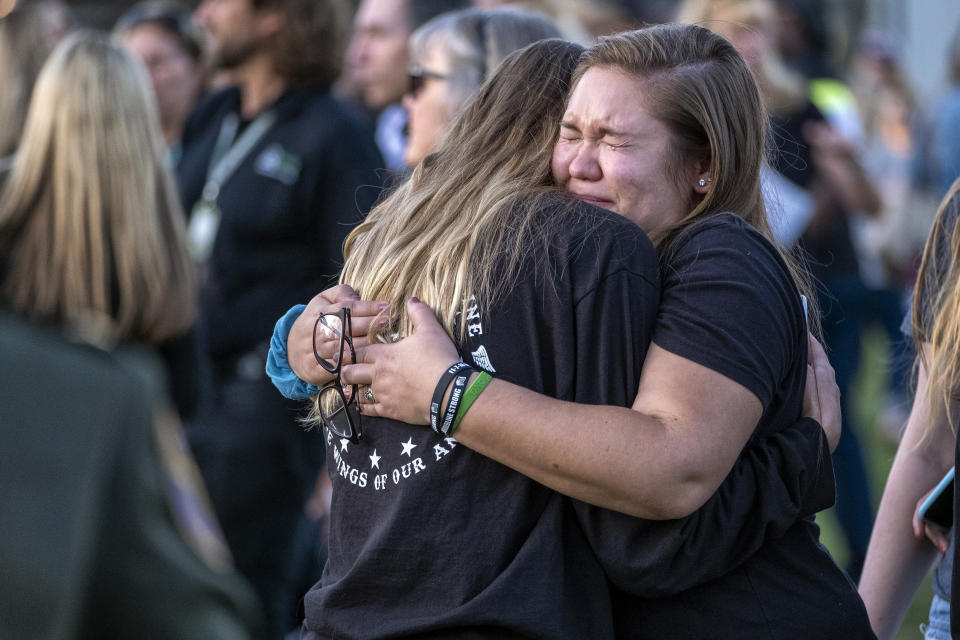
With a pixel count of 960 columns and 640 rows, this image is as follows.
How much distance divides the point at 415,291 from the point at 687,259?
0.43 m

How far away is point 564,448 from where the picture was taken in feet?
5.98

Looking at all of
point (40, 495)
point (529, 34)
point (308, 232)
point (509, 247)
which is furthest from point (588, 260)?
point (308, 232)

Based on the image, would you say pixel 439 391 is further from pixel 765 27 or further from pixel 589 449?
pixel 765 27

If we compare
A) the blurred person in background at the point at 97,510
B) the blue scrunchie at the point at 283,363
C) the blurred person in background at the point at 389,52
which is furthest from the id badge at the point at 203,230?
the blurred person in background at the point at 97,510

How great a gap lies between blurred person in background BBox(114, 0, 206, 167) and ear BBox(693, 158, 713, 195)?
4.64m

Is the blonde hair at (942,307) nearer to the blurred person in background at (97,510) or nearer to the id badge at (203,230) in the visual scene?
the blurred person in background at (97,510)

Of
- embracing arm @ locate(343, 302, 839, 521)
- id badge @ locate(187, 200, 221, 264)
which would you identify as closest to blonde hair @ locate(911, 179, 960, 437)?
embracing arm @ locate(343, 302, 839, 521)

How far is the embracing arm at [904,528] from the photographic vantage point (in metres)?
2.50

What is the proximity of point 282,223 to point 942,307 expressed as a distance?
9.09 ft

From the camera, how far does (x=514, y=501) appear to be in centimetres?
191

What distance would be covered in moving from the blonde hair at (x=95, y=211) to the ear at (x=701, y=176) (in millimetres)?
2196

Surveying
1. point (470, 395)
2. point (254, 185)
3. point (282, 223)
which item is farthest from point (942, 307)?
point (254, 185)

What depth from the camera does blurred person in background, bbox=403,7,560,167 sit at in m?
3.64

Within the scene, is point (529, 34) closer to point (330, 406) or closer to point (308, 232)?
point (308, 232)
